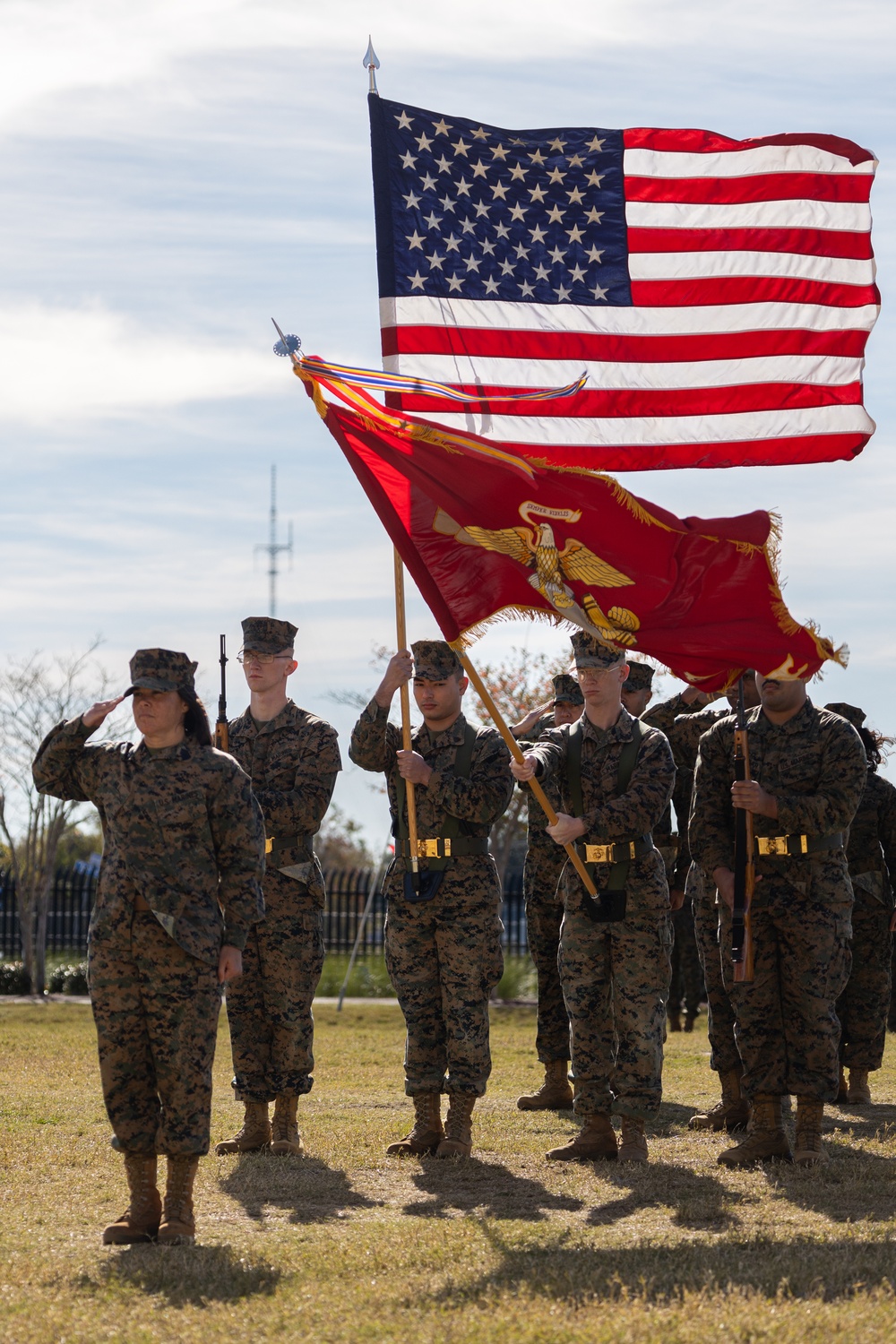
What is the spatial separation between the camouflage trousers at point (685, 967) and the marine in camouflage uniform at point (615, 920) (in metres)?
7.64

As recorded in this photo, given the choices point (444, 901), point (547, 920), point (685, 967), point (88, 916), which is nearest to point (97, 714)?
point (444, 901)

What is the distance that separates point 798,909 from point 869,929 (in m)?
3.30

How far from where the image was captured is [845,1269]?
5430mm

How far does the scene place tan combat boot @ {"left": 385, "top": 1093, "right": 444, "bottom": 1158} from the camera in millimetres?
8047

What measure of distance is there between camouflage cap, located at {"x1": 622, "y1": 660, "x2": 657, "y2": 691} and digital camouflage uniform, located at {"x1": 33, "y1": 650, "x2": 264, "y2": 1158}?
14.3 ft

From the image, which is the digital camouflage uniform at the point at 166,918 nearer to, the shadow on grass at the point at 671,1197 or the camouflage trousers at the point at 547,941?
the shadow on grass at the point at 671,1197

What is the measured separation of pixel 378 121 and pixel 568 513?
2.55 m

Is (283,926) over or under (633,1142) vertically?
over

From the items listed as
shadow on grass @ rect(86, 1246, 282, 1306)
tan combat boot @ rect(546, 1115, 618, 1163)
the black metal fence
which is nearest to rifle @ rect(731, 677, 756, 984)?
tan combat boot @ rect(546, 1115, 618, 1163)

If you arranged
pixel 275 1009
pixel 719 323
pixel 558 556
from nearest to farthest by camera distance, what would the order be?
pixel 558 556 < pixel 275 1009 < pixel 719 323

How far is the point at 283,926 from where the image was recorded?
8195 mm

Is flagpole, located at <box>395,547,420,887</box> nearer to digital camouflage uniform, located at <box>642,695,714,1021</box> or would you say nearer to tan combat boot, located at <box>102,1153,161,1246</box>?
digital camouflage uniform, located at <box>642,695,714,1021</box>

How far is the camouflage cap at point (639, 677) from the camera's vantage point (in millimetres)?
10281

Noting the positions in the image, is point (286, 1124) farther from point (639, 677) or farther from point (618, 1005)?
point (639, 677)
